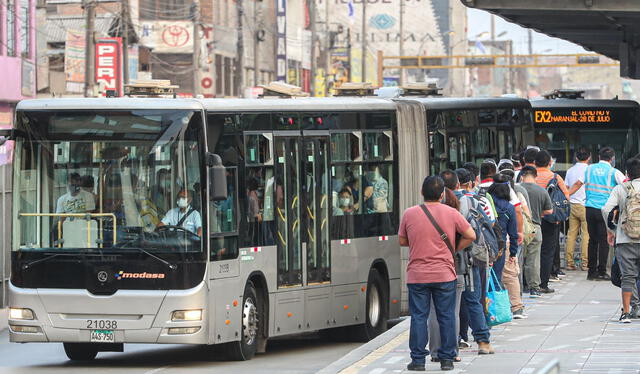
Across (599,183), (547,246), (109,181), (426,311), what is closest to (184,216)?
(109,181)

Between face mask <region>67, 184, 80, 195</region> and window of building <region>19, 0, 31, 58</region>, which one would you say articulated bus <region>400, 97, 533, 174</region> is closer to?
face mask <region>67, 184, 80, 195</region>

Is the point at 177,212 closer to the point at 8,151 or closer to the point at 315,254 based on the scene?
the point at 315,254

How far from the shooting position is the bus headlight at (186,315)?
49.5 feet

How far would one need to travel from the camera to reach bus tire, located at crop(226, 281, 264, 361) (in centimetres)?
1598

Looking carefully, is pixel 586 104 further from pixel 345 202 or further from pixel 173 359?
pixel 173 359

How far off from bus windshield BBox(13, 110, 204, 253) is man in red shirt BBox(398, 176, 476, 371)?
3116 mm

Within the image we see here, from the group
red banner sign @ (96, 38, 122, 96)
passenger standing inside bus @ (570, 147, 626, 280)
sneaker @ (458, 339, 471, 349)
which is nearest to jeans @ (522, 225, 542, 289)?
passenger standing inside bus @ (570, 147, 626, 280)

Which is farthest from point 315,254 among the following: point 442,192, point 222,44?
point 222,44

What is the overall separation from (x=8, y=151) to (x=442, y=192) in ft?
84.0

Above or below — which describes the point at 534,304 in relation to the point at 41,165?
below

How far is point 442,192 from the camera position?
12625 mm

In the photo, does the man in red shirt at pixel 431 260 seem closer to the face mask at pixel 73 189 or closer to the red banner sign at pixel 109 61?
the face mask at pixel 73 189

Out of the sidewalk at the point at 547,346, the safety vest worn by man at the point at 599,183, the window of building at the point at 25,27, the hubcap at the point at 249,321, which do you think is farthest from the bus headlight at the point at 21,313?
the window of building at the point at 25,27

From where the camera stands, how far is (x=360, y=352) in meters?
14.8
